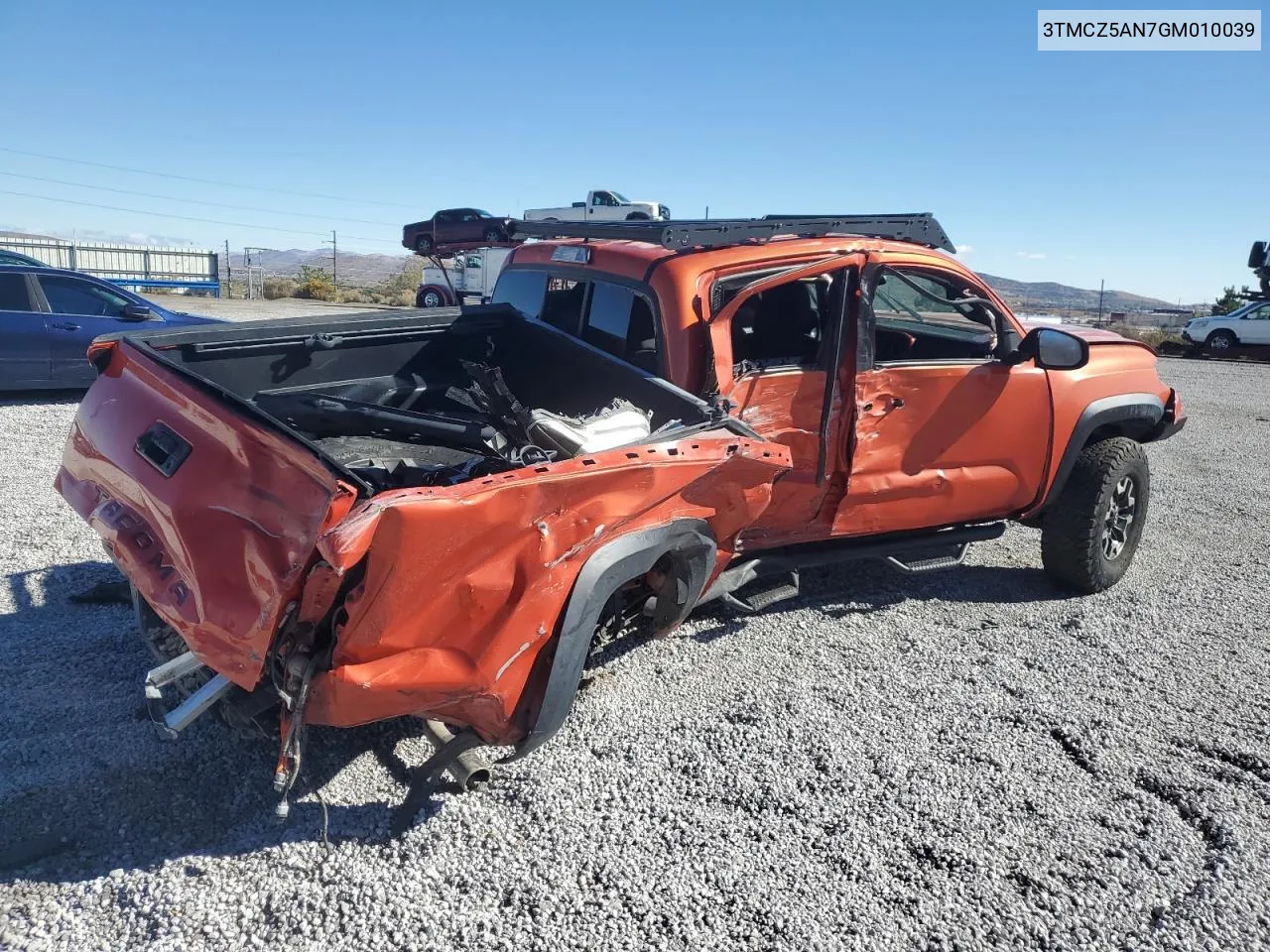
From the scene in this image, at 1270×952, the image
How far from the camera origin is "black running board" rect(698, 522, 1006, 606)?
12.5 ft

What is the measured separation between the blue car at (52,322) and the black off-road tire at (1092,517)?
781cm

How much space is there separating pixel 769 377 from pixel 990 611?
201 cm

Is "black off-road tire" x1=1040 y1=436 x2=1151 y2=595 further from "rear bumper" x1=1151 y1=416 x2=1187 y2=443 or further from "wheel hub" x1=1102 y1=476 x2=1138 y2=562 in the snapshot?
"rear bumper" x1=1151 y1=416 x2=1187 y2=443

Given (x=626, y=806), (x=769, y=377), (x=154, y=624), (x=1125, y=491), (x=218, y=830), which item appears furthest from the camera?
(x=1125, y=491)

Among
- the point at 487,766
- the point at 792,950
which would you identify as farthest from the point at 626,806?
the point at 792,950

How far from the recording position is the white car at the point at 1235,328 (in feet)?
76.4

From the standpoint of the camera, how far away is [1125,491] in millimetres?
5133

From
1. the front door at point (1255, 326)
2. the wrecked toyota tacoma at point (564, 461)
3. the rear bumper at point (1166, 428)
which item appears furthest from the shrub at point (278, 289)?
the rear bumper at point (1166, 428)

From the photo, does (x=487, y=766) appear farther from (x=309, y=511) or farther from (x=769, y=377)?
(x=769, y=377)

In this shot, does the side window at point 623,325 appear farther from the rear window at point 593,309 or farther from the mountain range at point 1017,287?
the mountain range at point 1017,287

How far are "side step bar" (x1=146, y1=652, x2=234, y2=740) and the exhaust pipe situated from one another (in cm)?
65

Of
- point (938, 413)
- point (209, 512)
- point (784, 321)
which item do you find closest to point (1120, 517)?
point (938, 413)

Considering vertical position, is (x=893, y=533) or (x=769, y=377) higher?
(x=769, y=377)

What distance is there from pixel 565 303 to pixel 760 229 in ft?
3.32
